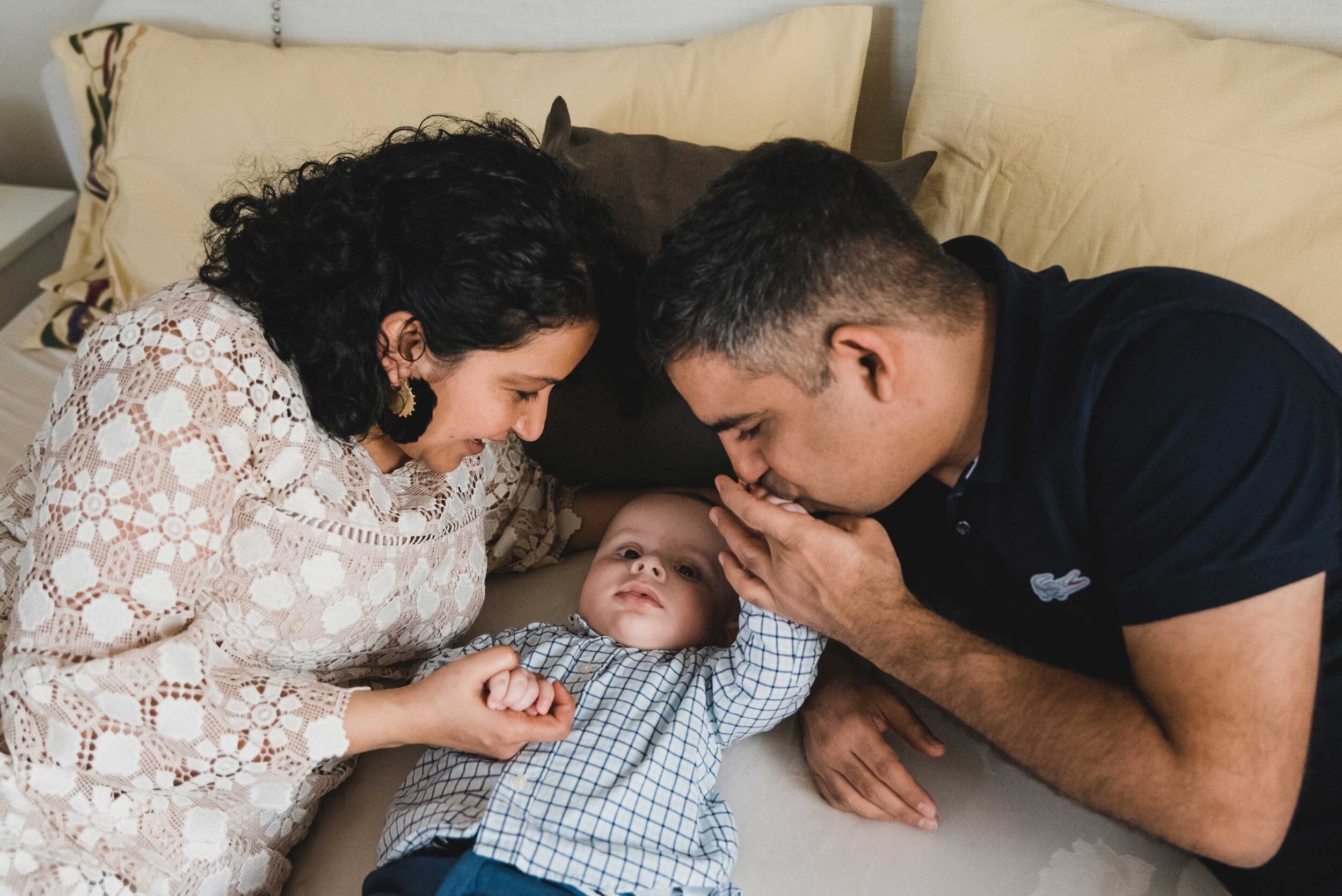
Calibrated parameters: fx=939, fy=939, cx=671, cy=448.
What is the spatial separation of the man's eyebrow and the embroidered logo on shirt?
0.40 metres

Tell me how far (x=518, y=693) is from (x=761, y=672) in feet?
1.05

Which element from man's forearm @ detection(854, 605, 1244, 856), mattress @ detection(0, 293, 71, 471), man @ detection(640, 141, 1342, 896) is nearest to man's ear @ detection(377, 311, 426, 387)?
man @ detection(640, 141, 1342, 896)

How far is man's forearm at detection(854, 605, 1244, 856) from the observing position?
926mm

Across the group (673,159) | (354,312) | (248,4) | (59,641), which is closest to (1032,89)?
(673,159)

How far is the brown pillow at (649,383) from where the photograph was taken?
4.77 feet

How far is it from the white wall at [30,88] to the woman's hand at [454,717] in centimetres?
213

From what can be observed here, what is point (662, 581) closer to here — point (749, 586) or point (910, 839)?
point (749, 586)

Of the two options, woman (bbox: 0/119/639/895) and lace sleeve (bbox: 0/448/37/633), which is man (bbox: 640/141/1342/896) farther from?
lace sleeve (bbox: 0/448/37/633)

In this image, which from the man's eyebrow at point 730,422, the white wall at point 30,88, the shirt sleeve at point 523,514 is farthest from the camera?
the white wall at point 30,88

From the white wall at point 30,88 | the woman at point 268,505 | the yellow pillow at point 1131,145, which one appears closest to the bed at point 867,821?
the woman at point 268,505

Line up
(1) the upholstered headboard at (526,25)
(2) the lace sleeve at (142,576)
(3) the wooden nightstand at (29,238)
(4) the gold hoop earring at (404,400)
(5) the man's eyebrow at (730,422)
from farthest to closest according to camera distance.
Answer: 1. (3) the wooden nightstand at (29,238)
2. (1) the upholstered headboard at (526,25)
3. (4) the gold hoop earring at (404,400)
4. (5) the man's eyebrow at (730,422)
5. (2) the lace sleeve at (142,576)

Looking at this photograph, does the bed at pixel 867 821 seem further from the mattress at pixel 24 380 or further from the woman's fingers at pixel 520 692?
the woman's fingers at pixel 520 692

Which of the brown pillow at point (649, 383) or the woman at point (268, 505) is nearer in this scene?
the woman at point (268, 505)

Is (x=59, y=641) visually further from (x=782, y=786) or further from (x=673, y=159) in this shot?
(x=673, y=159)
